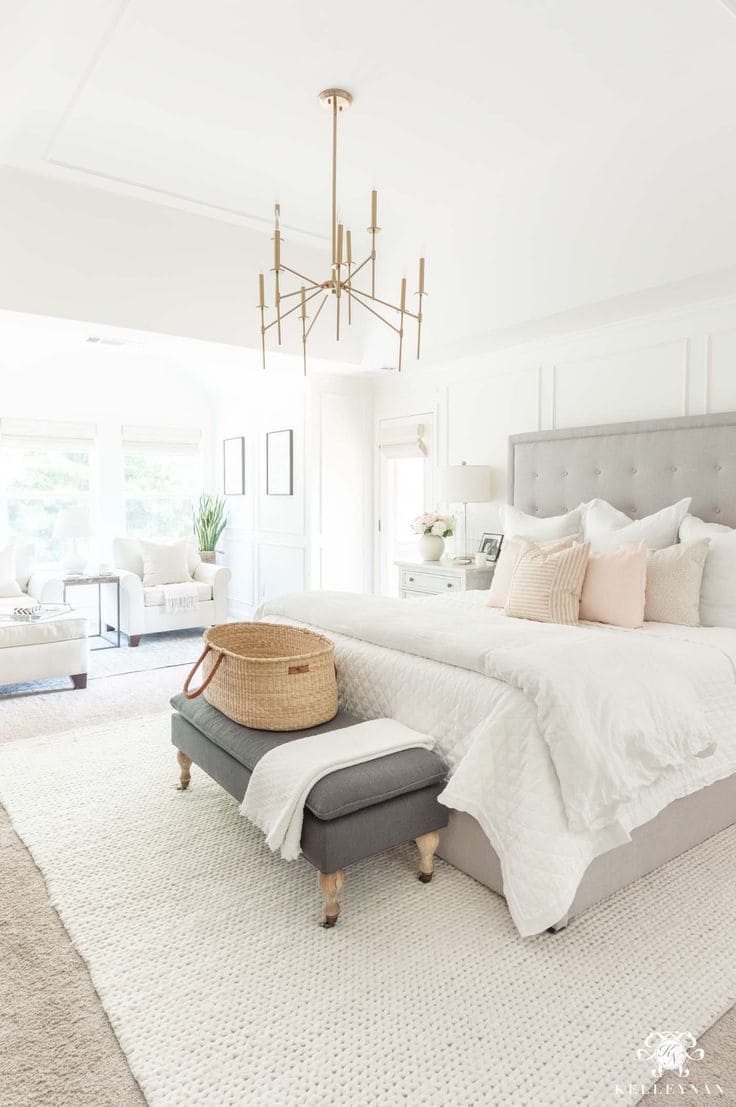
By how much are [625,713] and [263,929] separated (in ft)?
4.04

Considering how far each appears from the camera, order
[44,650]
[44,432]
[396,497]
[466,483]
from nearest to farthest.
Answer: [44,650]
[466,483]
[396,497]
[44,432]

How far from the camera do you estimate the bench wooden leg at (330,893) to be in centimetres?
193

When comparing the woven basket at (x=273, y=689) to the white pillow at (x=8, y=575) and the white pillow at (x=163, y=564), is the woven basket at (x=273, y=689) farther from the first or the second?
the white pillow at (x=163, y=564)

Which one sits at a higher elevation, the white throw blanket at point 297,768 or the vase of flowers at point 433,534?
the vase of flowers at point 433,534

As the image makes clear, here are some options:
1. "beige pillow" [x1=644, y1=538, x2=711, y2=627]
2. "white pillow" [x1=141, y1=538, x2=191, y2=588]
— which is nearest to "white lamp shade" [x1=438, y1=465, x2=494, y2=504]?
"beige pillow" [x1=644, y1=538, x2=711, y2=627]

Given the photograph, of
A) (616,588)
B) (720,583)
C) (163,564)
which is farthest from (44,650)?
(720,583)

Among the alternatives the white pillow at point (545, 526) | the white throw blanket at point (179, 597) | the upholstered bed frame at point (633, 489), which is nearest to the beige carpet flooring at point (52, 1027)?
the upholstered bed frame at point (633, 489)

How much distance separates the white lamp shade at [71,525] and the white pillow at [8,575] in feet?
1.47

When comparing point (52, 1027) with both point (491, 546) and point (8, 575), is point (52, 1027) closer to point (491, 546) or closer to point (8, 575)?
point (491, 546)

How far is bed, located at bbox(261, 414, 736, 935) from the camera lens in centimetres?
186

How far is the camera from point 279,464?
6.23 m

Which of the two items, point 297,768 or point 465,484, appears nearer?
point 297,768

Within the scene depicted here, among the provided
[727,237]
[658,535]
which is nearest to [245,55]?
[727,237]

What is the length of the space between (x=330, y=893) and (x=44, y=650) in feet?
9.68
